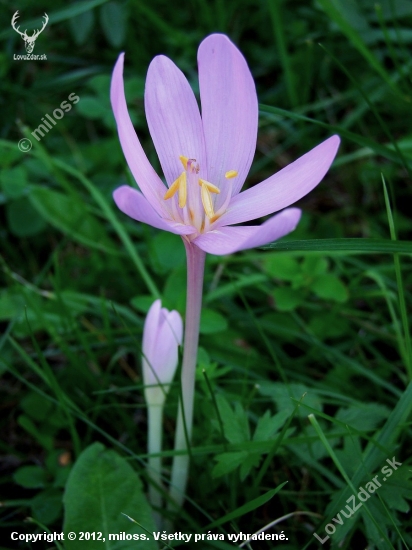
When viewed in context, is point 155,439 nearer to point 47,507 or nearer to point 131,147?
point 47,507

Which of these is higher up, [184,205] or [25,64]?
[25,64]

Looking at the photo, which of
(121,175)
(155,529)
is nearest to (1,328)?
(121,175)

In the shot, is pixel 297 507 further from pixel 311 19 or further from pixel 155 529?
pixel 311 19

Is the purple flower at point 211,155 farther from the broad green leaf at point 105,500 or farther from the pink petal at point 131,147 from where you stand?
→ the broad green leaf at point 105,500

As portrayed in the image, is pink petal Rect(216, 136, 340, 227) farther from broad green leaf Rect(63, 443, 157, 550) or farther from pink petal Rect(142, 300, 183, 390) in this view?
broad green leaf Rect(63, 443, 157, 550)

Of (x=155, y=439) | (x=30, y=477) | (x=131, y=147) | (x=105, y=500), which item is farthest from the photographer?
(x=30, y=477)

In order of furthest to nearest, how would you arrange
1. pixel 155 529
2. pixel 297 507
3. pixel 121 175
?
pixel 121 175, pixel 297 507, pixel 155 529

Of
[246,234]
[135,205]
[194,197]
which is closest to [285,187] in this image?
[246,234]
